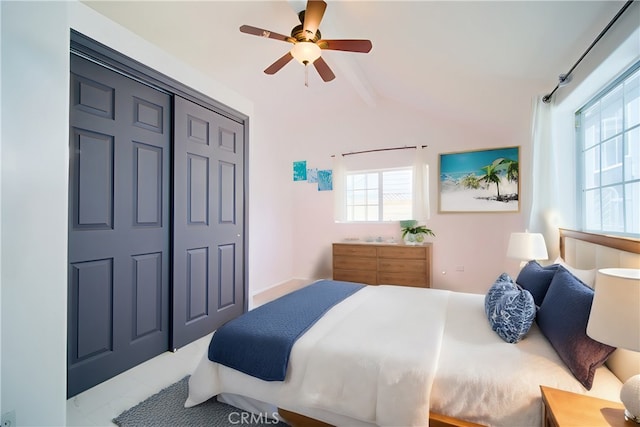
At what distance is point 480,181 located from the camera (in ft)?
12.2

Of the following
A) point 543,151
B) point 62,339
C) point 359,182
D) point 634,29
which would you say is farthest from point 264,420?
point 359,182

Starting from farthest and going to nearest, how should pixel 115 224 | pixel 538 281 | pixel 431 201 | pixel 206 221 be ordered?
1. pixel 431 201
2. pixel 206 221
3. pixel 115 224
4. pixel 538 281

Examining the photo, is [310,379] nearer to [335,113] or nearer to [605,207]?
[605,207]


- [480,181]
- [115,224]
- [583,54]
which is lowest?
[115,224]

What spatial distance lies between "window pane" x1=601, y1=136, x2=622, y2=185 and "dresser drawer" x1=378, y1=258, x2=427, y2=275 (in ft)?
6.72

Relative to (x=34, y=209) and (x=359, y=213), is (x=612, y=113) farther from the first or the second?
(x=34, y=209)

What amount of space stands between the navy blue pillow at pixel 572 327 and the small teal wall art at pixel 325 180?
3.44 meters

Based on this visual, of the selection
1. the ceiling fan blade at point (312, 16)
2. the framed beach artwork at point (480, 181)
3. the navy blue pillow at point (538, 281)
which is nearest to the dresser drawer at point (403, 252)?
the framed beach artwork at point (480, 181)

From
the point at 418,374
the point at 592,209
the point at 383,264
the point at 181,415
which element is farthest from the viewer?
the point at 383,264

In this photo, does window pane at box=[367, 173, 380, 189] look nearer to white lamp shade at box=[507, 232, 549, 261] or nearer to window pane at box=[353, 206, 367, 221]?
window pane at box=[353, 206, 367, 221]

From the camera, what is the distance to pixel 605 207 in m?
1.94

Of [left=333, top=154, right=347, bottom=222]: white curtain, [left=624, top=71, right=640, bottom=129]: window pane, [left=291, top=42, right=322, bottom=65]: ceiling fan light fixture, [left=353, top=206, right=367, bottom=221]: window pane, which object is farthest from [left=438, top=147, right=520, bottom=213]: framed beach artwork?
[left=291, top=42, right=322, bottom=65]: ceiling fan light fixture

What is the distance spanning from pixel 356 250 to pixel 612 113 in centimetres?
287

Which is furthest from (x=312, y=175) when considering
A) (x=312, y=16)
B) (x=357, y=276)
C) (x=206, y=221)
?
(x=312, y=16)
